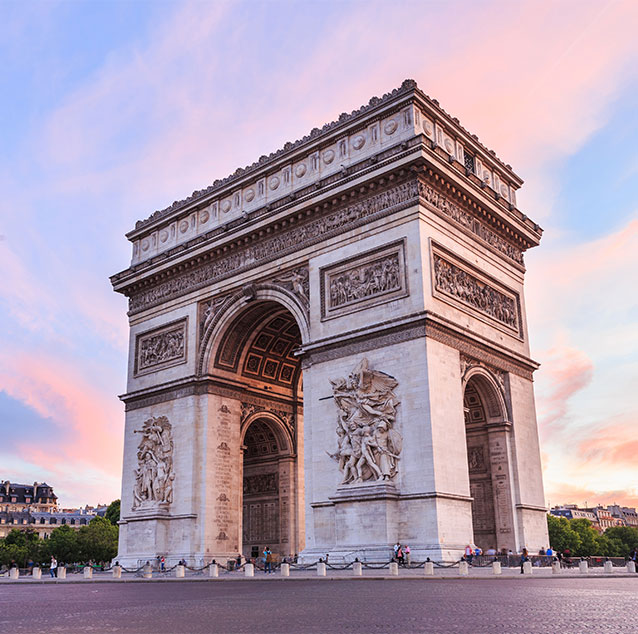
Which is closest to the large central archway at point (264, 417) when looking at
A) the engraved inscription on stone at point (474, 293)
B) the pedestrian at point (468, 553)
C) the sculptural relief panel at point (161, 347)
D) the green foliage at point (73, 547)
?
the sculptural relief panel at point (161, 347)

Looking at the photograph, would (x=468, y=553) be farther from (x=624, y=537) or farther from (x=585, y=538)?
(x=624, y=537)

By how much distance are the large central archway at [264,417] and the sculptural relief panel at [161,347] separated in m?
1.98

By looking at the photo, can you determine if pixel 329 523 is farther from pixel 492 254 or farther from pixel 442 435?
pixel 492 254

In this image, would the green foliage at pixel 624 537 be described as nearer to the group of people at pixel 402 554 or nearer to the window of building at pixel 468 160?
the window of building at pixel 468 160

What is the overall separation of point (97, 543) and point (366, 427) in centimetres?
5109

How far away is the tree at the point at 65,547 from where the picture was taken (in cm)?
6781

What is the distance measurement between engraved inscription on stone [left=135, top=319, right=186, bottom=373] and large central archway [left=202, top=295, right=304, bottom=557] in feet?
6.63

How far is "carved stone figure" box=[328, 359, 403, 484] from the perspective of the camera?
23203 mm

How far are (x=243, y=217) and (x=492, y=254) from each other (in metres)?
9.67

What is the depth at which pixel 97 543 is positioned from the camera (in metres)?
67.1

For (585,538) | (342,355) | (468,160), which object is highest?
(468,160)

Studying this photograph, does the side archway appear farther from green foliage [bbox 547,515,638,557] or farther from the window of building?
green foliage [bbox 547,515,638,557]

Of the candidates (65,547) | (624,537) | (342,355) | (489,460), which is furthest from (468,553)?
(624,537)

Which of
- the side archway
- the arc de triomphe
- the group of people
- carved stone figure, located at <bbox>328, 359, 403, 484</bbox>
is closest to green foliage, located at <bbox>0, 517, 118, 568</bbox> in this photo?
the arc de triomphe
